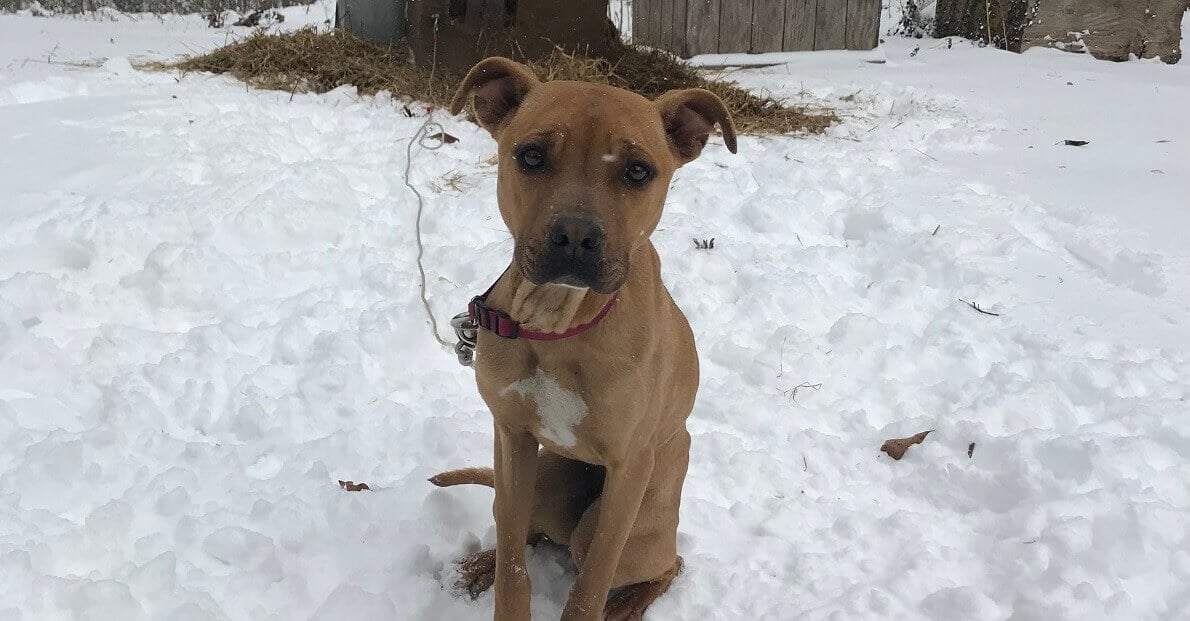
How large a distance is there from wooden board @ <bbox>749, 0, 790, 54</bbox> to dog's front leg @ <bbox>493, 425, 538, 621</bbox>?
344 inches

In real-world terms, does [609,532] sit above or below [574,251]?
below

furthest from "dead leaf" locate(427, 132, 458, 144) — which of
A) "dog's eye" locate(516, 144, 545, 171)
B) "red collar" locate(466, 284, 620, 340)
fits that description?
"dog's eye" locate(516, 144, 545, 171)

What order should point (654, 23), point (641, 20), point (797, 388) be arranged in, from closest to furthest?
1. point (797, 388)
2. point (654, 23)
3. point (641, 20)

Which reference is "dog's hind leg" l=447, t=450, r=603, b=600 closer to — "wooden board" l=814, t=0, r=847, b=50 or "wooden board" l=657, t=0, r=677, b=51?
"wooden board" l=657, t=0, r=677, b=51

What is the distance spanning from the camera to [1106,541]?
2475 mm

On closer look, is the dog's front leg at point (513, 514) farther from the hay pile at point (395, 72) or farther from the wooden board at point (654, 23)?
the wooden board at point (654, 23)

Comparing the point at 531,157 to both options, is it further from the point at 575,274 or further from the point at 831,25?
the point at 831,25

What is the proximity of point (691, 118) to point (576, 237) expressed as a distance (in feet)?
2.40

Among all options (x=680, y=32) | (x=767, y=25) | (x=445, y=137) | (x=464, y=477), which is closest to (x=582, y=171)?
(x=464, y=477)

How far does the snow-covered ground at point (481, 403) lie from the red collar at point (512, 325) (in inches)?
34.2

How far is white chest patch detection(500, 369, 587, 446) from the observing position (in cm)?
206

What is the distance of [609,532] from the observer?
7.11 feet

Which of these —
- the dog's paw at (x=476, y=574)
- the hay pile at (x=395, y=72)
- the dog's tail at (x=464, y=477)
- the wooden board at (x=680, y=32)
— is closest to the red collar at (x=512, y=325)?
the dog's tail at (x=464, y=477)

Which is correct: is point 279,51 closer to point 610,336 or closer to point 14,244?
point 14,244
